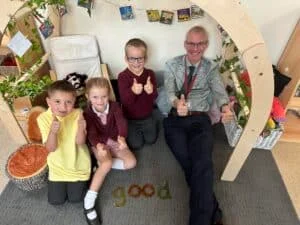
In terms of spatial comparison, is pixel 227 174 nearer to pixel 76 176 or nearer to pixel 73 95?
pixel 76 176

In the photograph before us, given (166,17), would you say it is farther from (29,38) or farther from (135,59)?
(29,38)

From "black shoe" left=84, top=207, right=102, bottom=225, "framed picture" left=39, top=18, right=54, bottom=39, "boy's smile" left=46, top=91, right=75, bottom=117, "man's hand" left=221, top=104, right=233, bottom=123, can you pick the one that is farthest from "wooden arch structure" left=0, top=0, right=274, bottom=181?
"framed picture" left=39, top=18, right=54, bottom=39

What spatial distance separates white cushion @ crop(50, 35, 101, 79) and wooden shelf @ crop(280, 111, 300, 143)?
1387 mm

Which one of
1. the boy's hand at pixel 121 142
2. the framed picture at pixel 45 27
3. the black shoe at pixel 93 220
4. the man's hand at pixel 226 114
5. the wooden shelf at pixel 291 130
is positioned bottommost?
the black shoe at pixel 93 220

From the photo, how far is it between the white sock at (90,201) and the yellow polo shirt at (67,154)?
84 millimetres

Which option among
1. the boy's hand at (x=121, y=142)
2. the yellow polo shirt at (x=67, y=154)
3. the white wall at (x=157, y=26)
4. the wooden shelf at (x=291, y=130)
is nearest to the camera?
the yellow polo shirt at (x=67, y=154)

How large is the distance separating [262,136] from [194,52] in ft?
2.33

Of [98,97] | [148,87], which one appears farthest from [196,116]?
[98,97]

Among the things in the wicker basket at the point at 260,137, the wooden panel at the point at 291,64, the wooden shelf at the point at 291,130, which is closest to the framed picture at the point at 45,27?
the wicker basket at the point at 260,137

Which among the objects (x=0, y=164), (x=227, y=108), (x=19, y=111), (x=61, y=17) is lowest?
(x=0, y=164)

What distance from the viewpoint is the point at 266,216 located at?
133 cm

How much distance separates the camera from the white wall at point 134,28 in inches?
66.0

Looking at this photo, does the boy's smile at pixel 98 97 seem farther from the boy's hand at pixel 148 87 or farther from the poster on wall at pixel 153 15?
the poster on wall at pixel 153 15

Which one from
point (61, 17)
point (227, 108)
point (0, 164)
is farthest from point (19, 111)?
point (227, 108)
